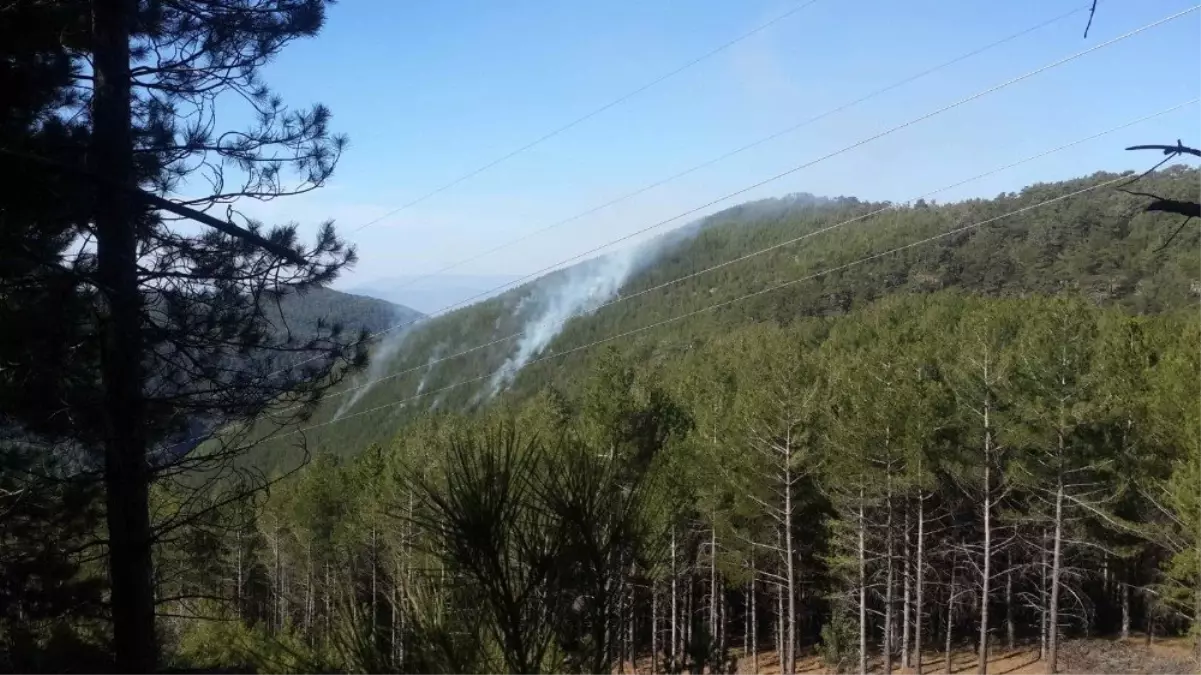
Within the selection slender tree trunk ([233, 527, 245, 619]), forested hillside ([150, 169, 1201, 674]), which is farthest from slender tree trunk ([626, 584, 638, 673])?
slender tree trunk ([233, 527, 245, 619])

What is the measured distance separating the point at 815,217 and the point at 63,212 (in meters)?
160

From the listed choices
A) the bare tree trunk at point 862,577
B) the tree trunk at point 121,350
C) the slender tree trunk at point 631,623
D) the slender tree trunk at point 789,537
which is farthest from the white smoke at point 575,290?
the slender tree trunk at point 631,623

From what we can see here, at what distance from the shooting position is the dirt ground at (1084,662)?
19172mm

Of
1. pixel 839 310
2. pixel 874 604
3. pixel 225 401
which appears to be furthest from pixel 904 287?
pixel 225 401

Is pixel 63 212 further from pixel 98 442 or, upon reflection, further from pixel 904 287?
pixel 904 287

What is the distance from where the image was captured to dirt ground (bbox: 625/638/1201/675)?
1917cm

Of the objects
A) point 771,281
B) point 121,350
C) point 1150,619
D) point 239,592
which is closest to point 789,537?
point 239,592

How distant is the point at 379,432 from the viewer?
97.4 m

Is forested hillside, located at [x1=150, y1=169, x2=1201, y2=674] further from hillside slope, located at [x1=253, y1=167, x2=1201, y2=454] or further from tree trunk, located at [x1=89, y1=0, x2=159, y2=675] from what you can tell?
hillside slope, located at [x1=253, y1=167, x2=1201, y2=454]

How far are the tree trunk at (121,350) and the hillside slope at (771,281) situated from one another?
1279 inches

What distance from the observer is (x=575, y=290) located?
16725 centimetres

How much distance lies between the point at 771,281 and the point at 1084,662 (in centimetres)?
8846

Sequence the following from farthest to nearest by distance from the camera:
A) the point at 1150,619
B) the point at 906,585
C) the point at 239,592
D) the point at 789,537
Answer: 1. the point at 1150,619
2. the point at 906,585
3. the point at 789,537
4. the point at 239,592

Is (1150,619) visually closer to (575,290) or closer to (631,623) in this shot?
(631,623)
